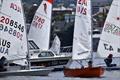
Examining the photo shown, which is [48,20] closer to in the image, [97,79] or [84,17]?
[84,17]

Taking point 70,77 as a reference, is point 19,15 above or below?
above

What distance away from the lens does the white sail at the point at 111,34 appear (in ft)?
202

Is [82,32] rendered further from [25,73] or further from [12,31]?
[25,73]

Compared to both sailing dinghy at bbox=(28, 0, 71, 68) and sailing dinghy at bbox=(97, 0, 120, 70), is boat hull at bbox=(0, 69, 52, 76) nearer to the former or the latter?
sailing dinghy at bbox=(97, 0, 120, 70)

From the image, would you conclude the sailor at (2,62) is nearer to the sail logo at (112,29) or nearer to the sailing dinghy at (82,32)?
the sailing dinghy at (82,32)

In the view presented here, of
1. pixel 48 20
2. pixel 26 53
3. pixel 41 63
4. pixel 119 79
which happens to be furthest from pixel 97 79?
pixel 48 20

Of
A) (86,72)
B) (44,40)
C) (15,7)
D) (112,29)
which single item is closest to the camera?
(15,7)

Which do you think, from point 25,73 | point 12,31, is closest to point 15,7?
point 12,31

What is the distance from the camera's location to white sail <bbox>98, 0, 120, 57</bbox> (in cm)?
6169

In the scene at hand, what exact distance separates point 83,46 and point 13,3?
7.58 meters

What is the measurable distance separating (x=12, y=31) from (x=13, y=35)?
289 millimetres

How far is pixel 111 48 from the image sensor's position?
6231 centimetres

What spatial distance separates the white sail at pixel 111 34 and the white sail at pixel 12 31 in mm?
8828

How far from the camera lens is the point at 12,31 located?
54594mm
